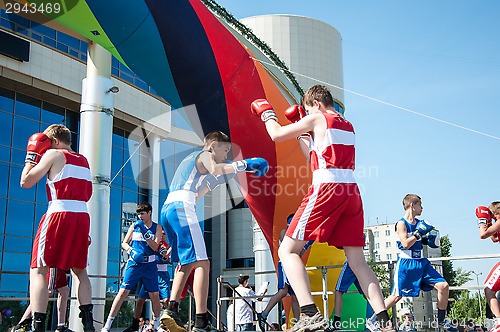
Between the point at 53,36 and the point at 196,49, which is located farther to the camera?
the point at 53,36

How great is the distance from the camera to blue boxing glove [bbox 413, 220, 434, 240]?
20.4 feet

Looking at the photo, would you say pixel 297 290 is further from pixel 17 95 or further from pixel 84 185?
pixel 17 95

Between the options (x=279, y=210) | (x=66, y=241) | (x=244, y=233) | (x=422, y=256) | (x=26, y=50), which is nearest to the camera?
(x=66, y=241)

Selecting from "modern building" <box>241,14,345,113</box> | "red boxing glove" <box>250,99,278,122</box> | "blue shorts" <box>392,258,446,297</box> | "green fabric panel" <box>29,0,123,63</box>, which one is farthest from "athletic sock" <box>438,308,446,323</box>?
"modern building" <box>241,14,345,113</box>

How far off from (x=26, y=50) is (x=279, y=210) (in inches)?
596

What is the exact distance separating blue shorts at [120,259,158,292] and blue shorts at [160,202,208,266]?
2456 millimetres

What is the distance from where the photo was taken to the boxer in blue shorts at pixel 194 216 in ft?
15.5

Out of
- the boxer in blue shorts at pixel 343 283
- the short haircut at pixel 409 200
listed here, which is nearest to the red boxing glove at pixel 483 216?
the short haircut at pixel 409 200

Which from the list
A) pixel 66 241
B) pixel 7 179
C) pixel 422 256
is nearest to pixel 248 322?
pixel 422 256

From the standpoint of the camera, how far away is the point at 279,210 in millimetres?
8211

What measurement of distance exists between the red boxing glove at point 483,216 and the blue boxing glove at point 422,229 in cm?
56

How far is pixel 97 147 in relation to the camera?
439 inches

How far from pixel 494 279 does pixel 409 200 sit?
1289mm

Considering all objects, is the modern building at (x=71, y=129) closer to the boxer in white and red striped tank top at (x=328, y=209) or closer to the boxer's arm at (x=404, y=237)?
the boxer's arm at (x=404, y=237)
